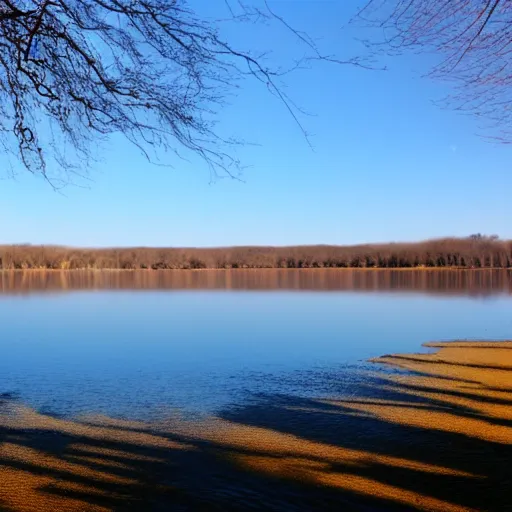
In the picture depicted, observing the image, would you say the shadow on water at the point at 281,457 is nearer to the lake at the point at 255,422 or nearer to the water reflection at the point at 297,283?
the lake at the point at 255,422

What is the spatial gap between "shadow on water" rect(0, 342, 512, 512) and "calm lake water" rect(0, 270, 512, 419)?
0.81 meters

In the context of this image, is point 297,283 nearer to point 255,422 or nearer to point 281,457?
point 255,422

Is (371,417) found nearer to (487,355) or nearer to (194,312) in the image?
(487,355)

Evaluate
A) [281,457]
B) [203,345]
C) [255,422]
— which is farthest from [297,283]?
[281,457]

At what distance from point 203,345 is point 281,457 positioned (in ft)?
25.9

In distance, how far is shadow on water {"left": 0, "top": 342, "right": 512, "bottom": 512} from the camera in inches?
184

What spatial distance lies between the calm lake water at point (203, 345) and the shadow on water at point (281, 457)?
2.67 feet

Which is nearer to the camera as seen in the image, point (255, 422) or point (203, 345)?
point (255, 422)

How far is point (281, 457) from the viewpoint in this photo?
223 inches

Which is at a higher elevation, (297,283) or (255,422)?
(297,283)

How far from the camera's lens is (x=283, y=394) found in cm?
841

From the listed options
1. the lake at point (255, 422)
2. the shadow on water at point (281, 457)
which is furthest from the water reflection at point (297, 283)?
the shadow on water at point (281, 457)

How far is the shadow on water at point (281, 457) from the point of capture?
184 inches

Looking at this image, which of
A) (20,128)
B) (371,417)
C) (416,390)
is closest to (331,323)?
(416,390)
